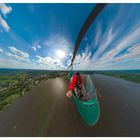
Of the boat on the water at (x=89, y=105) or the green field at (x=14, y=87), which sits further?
the green field at (x=14, y=87)

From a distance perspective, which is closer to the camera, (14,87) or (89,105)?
(89,105)

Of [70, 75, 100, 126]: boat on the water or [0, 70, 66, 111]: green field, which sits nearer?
[70, 75, 100, 126]: boat on the water

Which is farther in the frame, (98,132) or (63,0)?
(98,132)

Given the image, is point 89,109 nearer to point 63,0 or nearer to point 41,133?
point 41,133

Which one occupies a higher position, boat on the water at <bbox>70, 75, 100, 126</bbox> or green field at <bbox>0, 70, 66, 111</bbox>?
boat on the water at <bbox>70, 75, 100, 126</bbox>

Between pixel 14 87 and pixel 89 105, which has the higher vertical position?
pixel 89 105

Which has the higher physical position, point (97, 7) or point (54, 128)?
point (97, 7)

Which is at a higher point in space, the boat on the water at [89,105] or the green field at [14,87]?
the boat on the water at [89,105]

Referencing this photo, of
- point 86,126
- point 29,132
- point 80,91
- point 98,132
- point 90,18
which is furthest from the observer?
point 29,132

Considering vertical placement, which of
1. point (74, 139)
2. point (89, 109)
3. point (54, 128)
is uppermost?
point (89, 109)

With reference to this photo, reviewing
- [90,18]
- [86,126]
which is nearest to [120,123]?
[86,126]

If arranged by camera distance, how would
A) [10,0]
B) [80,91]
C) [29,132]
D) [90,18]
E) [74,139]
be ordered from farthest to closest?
[29,132], [80,91], [74,139], [10,0], [90,18]
